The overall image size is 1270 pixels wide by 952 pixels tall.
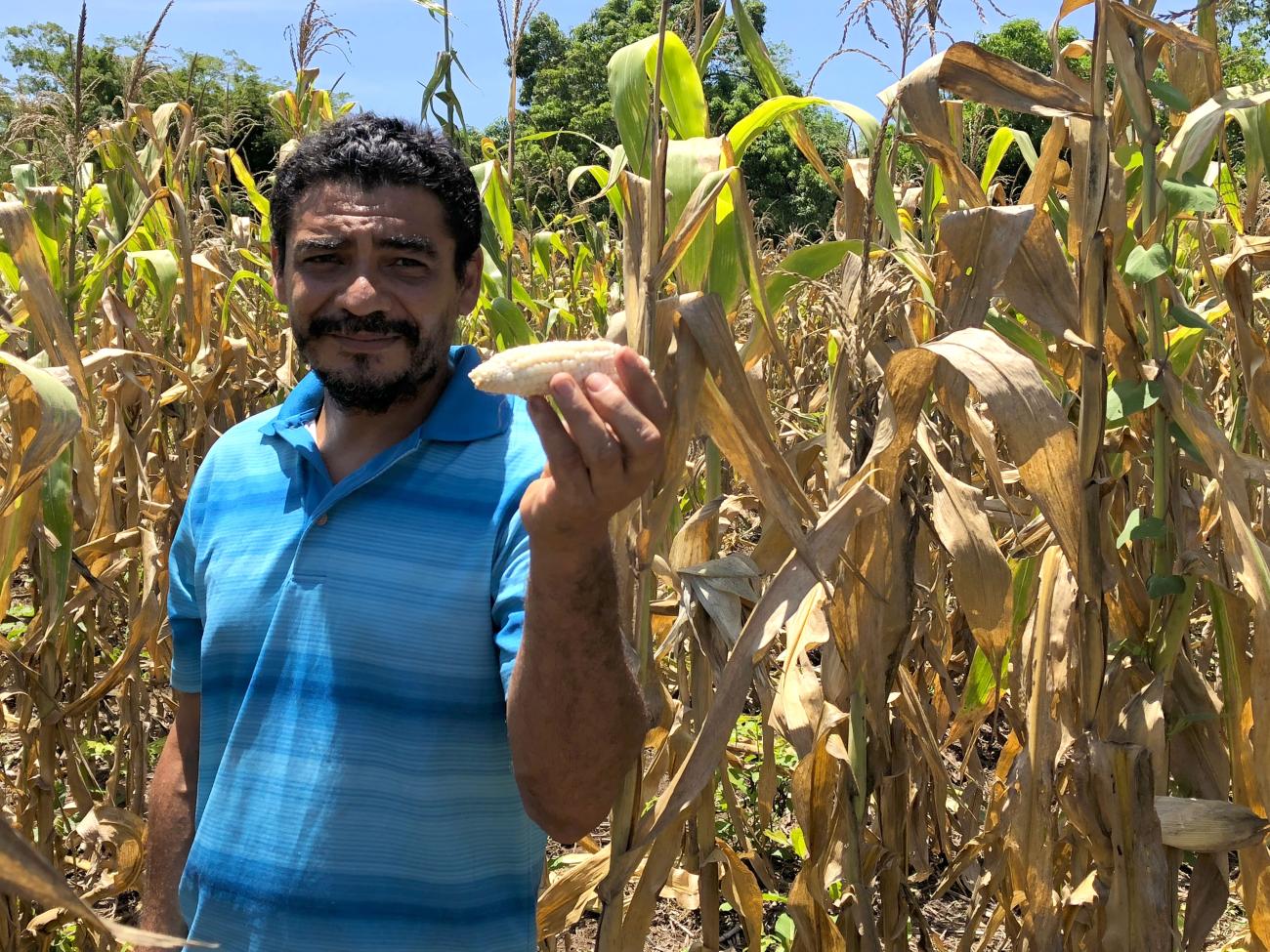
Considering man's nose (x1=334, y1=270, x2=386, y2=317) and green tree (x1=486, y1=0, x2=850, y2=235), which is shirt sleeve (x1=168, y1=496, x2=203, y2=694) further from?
green tree (x1=486, y1=0, x2=850, y2=235)

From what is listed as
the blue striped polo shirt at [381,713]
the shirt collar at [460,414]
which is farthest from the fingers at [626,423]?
the shirt collar at [460,414]

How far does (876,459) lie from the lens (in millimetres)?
1525

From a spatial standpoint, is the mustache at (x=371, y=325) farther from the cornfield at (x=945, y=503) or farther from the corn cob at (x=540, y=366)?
the corn cob at (x=540, y=366)

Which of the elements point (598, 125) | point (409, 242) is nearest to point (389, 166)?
point (409, 242)

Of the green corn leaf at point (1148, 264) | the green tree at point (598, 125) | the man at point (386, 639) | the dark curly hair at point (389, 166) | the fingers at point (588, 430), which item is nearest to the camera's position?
the fingers at point (588, 430)

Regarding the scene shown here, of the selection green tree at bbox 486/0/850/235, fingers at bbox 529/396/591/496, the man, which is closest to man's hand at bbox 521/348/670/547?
fingers at bbox 529/396/591/496

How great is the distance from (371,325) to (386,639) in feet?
1.38

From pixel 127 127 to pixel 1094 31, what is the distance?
2.40m

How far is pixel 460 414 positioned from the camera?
5.14ft

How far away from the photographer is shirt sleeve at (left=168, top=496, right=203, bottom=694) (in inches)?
68.2

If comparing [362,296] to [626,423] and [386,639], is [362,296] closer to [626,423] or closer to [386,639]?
[386,639]

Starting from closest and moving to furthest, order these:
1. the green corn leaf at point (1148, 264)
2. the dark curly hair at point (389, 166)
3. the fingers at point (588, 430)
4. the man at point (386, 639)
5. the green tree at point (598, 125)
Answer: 1. the fingers at point (588, 430)
2. the man at point (386, 639)
3. the green corn leaf at point (1148, 264)
4. the dark curly hair at point (389, 166)
5. the green tree at point (598, 125)

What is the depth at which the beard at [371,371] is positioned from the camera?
5.10ft

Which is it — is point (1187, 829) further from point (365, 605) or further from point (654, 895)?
point (365, 605)
